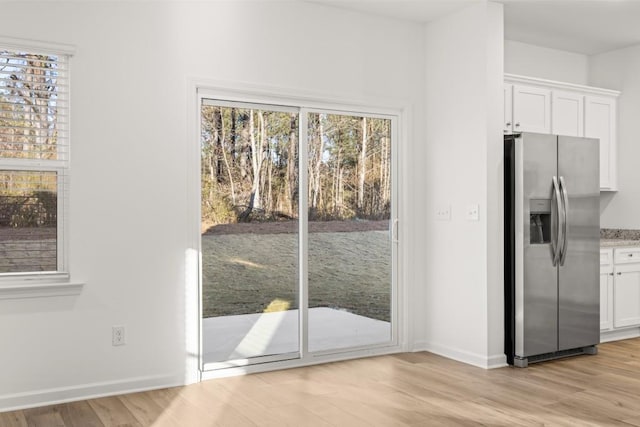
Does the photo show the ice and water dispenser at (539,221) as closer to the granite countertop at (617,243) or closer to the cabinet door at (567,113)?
the granite countertop at (617,243)

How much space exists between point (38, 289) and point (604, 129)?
519 centimetres

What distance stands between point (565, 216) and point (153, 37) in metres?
3.30

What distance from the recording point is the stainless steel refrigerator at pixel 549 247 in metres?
4.55

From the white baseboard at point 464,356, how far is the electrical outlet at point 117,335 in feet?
7.84

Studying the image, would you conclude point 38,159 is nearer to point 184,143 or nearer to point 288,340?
point 184,143

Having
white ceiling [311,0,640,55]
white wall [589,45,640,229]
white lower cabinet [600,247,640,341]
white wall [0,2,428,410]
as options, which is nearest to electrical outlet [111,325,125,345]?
white wall [0,2,428,410]

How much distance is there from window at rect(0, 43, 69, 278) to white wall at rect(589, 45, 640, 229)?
511 cm

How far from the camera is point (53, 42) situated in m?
3.65

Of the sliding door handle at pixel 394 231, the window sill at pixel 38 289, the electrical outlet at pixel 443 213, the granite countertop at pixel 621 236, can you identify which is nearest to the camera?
the window sill at pixel 38 289

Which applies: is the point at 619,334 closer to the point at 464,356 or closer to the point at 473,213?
the point at 464,356

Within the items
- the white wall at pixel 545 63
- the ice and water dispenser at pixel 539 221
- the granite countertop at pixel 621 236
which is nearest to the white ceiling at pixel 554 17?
the white wall at pixel 545 63

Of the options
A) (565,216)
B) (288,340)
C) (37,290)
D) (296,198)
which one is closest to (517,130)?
(565,216)

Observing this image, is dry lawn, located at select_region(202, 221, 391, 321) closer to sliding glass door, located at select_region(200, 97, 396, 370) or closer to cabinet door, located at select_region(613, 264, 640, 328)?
sliding glass door, located at select_region(200, 97, 396, 370)

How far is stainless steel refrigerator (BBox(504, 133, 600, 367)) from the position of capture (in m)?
4.55
